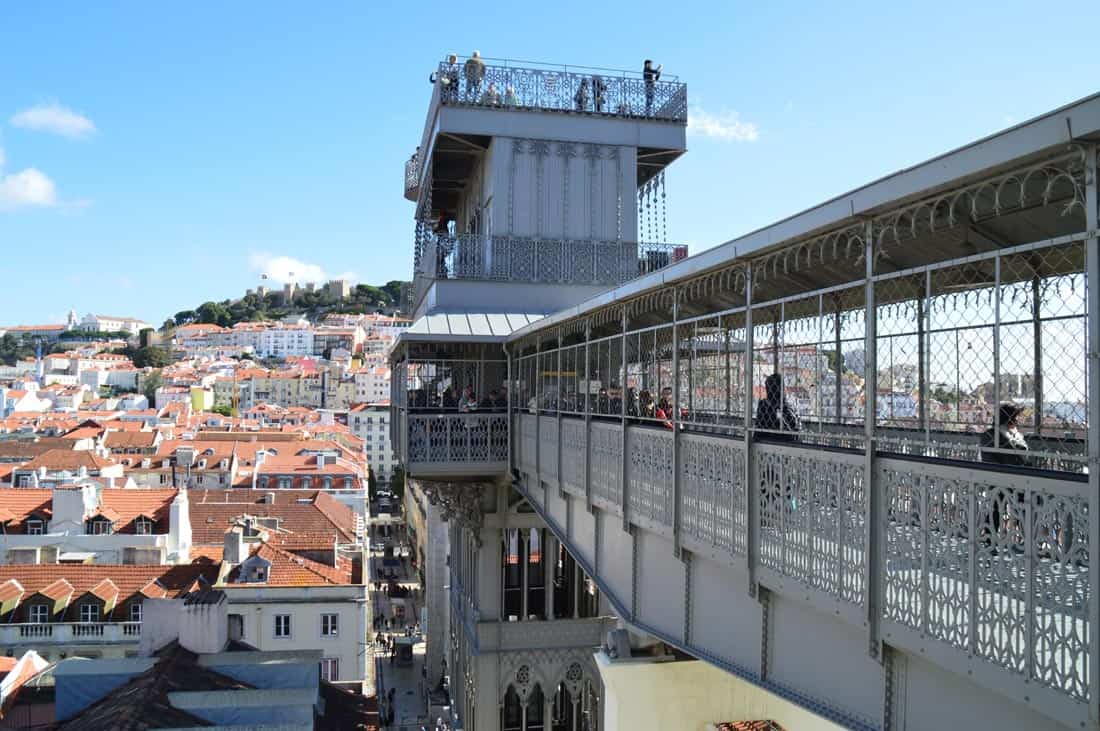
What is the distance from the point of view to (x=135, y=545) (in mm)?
37594

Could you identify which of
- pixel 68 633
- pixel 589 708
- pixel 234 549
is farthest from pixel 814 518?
pixel 68 633

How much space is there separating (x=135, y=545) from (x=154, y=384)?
5862 inches

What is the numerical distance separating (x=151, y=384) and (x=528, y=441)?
586 ft

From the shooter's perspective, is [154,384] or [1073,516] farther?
[154,384]

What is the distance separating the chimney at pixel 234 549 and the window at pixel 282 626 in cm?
315

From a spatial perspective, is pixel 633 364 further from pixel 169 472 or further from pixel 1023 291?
pixel 169 472

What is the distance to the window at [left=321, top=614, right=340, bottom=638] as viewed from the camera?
3141 centimetres

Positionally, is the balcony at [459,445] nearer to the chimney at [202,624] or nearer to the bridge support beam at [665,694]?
the bridge support beam at [665,694]

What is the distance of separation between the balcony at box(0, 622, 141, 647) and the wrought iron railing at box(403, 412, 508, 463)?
18795 mm

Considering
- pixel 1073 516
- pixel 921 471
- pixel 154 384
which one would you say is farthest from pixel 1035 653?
pixel 154 384

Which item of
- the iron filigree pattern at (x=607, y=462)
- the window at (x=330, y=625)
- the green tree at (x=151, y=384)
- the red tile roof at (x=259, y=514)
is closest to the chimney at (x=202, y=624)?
the window at (x=330, y=625)

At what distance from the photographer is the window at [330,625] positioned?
31406 mm

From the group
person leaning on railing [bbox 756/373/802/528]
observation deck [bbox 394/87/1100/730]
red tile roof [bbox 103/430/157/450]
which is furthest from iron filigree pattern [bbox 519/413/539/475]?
red tile roof [bbox 103/430/157/450]

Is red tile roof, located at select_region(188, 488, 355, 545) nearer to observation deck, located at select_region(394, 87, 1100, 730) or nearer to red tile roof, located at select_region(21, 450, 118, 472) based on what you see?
red tile roof, located at select_region(21, 450, 118, 472)
